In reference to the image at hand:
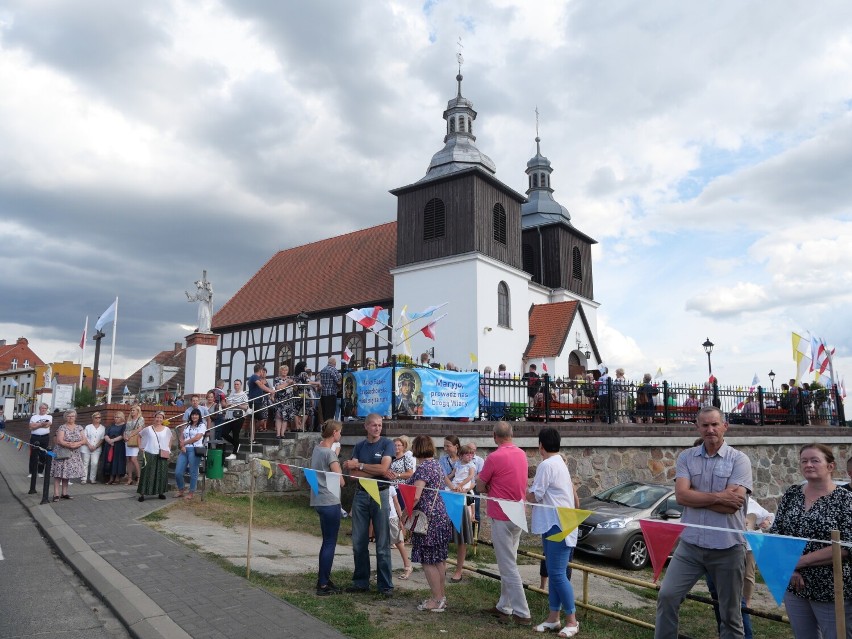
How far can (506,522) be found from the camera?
6.34m

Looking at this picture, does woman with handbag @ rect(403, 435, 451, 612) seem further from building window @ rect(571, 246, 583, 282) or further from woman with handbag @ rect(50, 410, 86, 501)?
building window @ rect(571, 246, 583, 282)

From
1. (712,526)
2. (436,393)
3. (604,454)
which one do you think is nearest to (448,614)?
(712,526)

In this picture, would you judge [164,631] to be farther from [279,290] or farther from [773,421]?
[279,290]

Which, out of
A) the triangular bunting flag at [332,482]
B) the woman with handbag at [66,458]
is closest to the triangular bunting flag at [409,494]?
the triangular bunting flag at [332,482]

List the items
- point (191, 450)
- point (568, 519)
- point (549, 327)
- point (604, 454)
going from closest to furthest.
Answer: point (568, 519)
point (191, 450)
point (604, 454)
point (549, 327)

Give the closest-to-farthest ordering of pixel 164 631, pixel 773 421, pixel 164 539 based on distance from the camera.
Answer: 1. pixel 164 631
2. pixel 164 539
3. pixel 773 421

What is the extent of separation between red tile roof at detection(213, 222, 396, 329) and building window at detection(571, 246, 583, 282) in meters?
9.70

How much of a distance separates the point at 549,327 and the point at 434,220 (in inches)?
286

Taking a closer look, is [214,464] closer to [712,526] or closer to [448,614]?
[448,614]

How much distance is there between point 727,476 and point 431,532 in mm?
2812

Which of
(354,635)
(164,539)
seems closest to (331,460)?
(354,635)

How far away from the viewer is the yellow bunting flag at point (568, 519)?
5422mm

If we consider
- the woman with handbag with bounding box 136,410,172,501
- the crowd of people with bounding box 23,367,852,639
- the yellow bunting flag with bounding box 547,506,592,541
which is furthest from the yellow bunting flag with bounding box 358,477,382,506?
the woman with handbag with bounding box 136,410,172,501

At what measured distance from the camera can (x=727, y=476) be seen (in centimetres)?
464
